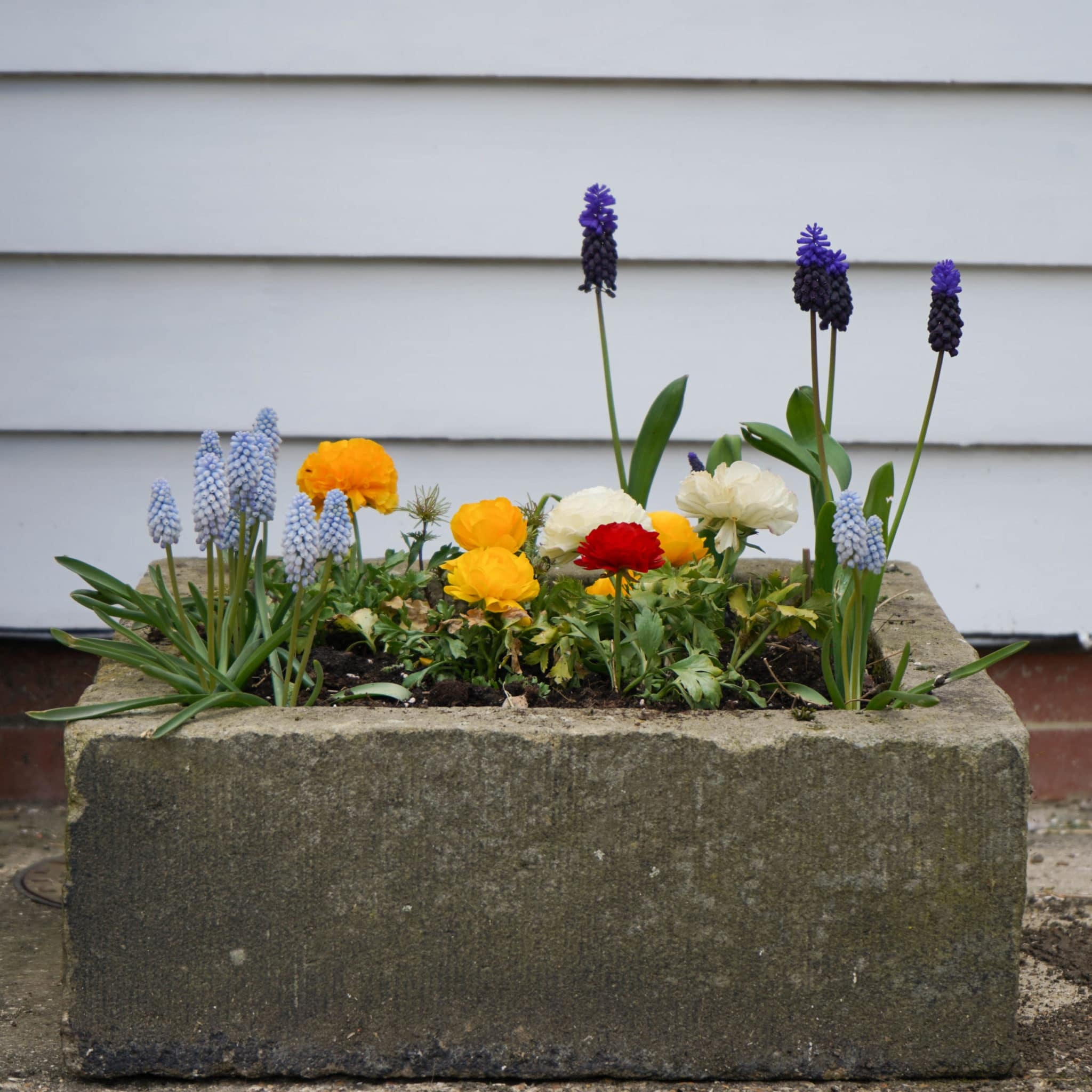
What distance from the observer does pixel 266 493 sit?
1385 mm

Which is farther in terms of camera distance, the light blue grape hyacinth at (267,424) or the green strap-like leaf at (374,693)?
the light blue grape hyacinth at (267,424)

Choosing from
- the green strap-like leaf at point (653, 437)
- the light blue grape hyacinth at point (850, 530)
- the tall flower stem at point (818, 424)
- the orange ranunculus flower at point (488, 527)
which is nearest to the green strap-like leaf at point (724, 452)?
the green strap-like leaf at point (653, 437)

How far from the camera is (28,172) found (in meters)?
2.11

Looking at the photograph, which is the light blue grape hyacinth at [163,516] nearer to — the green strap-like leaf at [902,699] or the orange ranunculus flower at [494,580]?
the orange ranunculus flower at [494,580]

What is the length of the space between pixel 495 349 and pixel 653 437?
1.98ft

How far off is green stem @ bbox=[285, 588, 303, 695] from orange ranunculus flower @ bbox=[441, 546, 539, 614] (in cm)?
20

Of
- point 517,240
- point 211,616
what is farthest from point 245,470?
point 517,240

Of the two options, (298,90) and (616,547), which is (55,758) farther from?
(616,547)

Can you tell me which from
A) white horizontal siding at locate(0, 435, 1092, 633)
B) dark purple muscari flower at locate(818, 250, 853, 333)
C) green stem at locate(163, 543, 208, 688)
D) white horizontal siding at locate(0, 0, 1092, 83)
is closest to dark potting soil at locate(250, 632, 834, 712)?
green stem at locate(163, 543, 208, 688)

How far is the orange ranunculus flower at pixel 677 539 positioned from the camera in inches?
64.7

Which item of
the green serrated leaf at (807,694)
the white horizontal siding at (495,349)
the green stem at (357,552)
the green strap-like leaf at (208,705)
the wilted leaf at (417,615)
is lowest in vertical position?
the green serrated leaf at (807,694)

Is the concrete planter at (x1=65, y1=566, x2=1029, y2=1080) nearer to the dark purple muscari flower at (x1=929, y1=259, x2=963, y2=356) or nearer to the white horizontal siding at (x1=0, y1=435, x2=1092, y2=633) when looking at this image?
the dark purple muscari flower at (x1=929, y1=259, x2=963, y2=356)

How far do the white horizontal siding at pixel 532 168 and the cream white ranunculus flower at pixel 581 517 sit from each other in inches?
30.4

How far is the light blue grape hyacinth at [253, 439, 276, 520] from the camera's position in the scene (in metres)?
1.38
